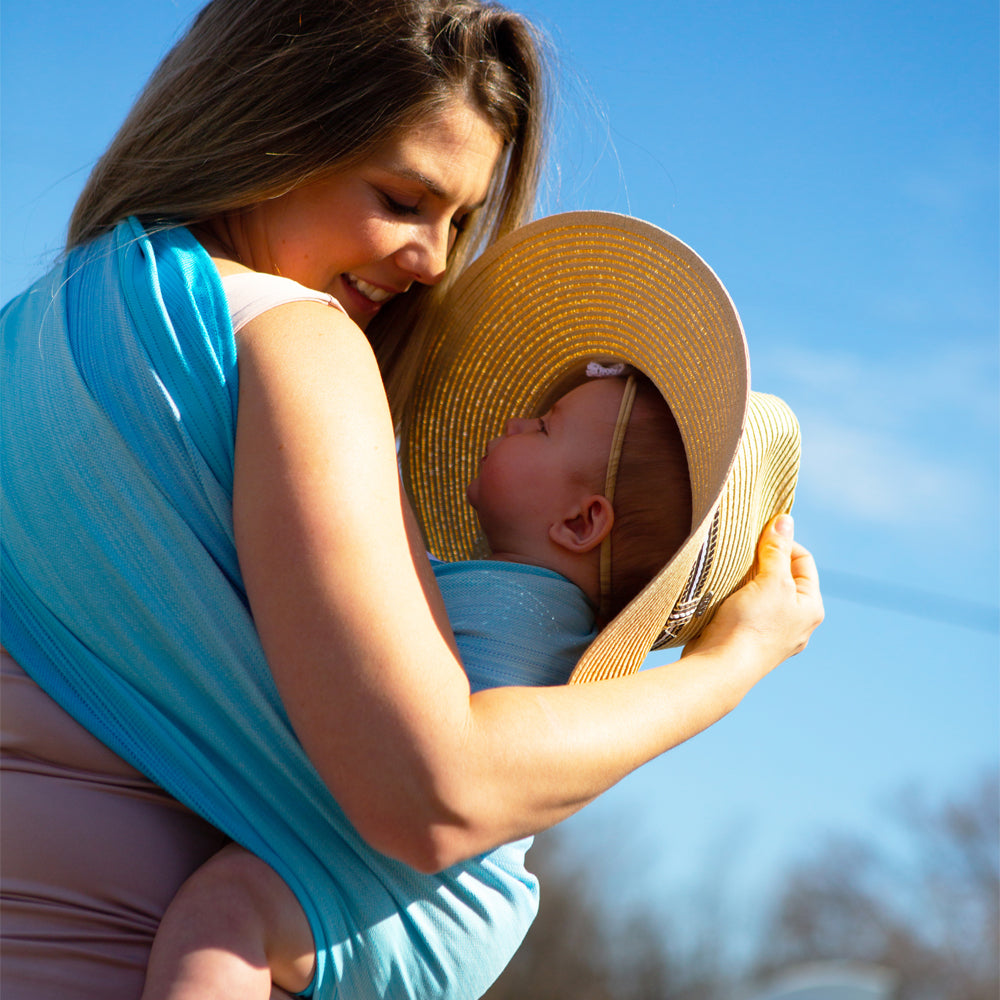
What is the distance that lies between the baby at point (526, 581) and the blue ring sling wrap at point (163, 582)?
1.8 inches

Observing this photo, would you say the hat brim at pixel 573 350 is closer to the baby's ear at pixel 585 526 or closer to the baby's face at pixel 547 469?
the baby's face at pixel 547 469

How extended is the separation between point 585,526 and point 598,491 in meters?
0.08

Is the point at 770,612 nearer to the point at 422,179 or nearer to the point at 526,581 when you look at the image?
the point at 526,581

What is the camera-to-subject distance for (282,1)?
2.03 m

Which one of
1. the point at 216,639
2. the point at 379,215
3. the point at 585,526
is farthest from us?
the point at 585,526

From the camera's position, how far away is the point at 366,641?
1.31 m

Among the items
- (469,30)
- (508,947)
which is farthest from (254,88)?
(508,947)

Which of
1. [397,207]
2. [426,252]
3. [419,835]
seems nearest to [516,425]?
[426,252]

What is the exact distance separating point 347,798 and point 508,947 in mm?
622

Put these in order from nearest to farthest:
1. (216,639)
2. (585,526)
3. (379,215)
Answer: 1. (216,639)
2. (379,215)
3. (585,526)

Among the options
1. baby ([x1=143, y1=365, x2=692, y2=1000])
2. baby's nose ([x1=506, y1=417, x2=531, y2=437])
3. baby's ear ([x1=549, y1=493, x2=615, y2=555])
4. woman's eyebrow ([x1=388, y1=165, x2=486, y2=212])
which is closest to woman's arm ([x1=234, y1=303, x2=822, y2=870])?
baby ([x1=143, y1=365, x2=692, y2=1000])

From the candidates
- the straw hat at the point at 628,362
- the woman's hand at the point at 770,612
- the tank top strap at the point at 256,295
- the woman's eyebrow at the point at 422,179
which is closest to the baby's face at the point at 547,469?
the straw hat at the point at 628,362

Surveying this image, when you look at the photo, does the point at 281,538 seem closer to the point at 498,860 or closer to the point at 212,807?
the point at 212,807

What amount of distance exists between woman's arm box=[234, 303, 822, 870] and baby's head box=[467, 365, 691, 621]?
893mm
